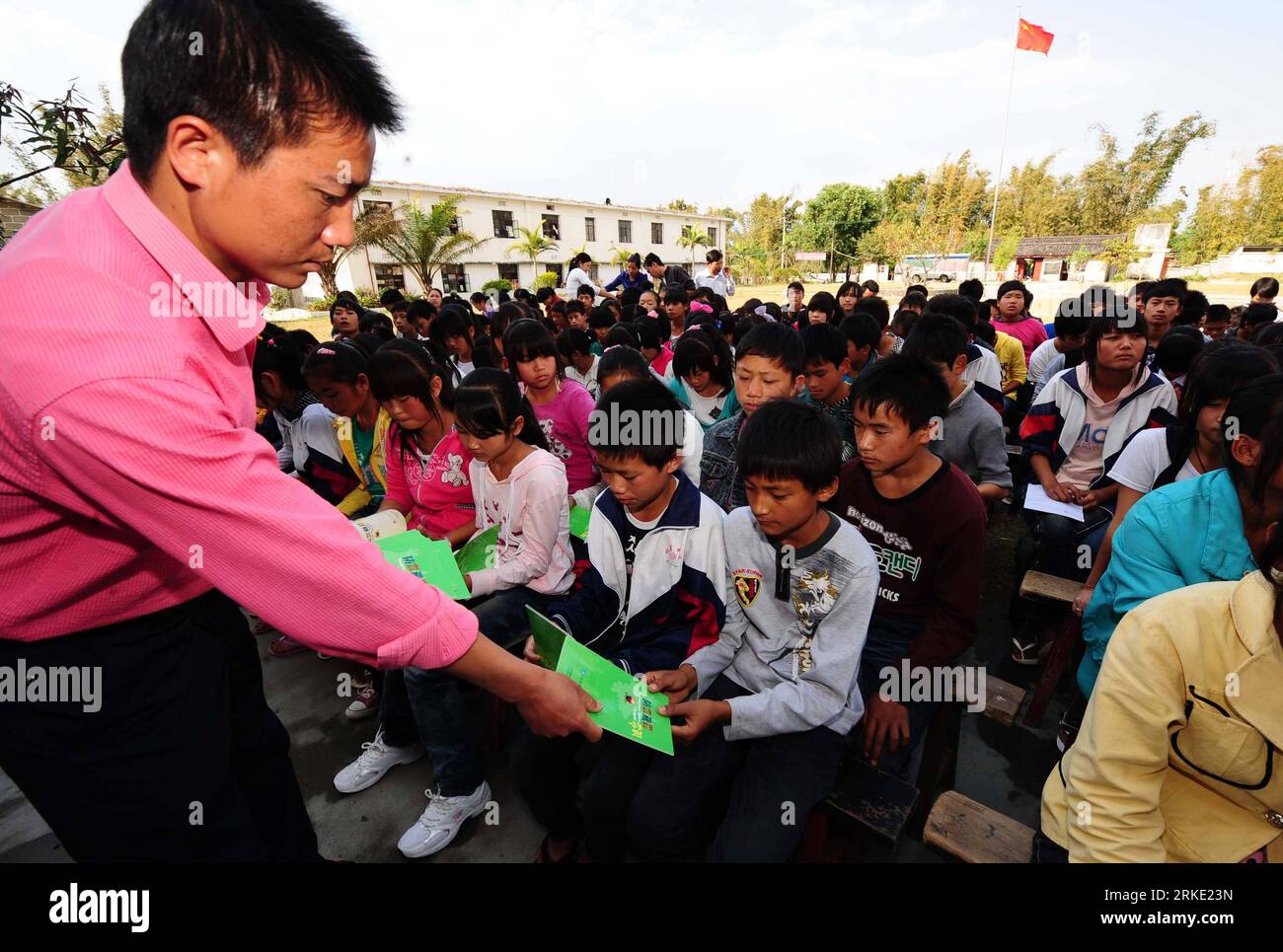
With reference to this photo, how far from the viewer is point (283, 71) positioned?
0.98m

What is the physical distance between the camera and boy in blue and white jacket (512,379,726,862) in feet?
6.62

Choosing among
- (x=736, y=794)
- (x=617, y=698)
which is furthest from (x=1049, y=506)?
(x=617, y=698)

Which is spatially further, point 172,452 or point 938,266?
point 938,266

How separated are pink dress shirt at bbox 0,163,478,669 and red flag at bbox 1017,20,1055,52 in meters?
29.8

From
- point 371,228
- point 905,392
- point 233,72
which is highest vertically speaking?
point 371,228

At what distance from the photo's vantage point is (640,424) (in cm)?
216

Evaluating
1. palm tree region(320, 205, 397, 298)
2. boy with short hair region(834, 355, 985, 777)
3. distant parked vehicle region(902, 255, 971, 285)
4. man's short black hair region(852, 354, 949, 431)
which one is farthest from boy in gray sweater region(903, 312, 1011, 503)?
distant parked vehicle region(902, 255, 971, 285)

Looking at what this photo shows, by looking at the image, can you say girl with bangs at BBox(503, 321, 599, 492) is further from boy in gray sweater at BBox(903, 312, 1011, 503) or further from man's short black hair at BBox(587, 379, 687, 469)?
boy in gray sweater at BBox(903, 312, 1011, 503)

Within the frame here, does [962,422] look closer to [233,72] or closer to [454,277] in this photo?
[233,72]

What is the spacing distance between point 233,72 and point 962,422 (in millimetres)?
3598

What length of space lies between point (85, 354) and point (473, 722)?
2.71 meters

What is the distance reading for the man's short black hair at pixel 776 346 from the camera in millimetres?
3137
